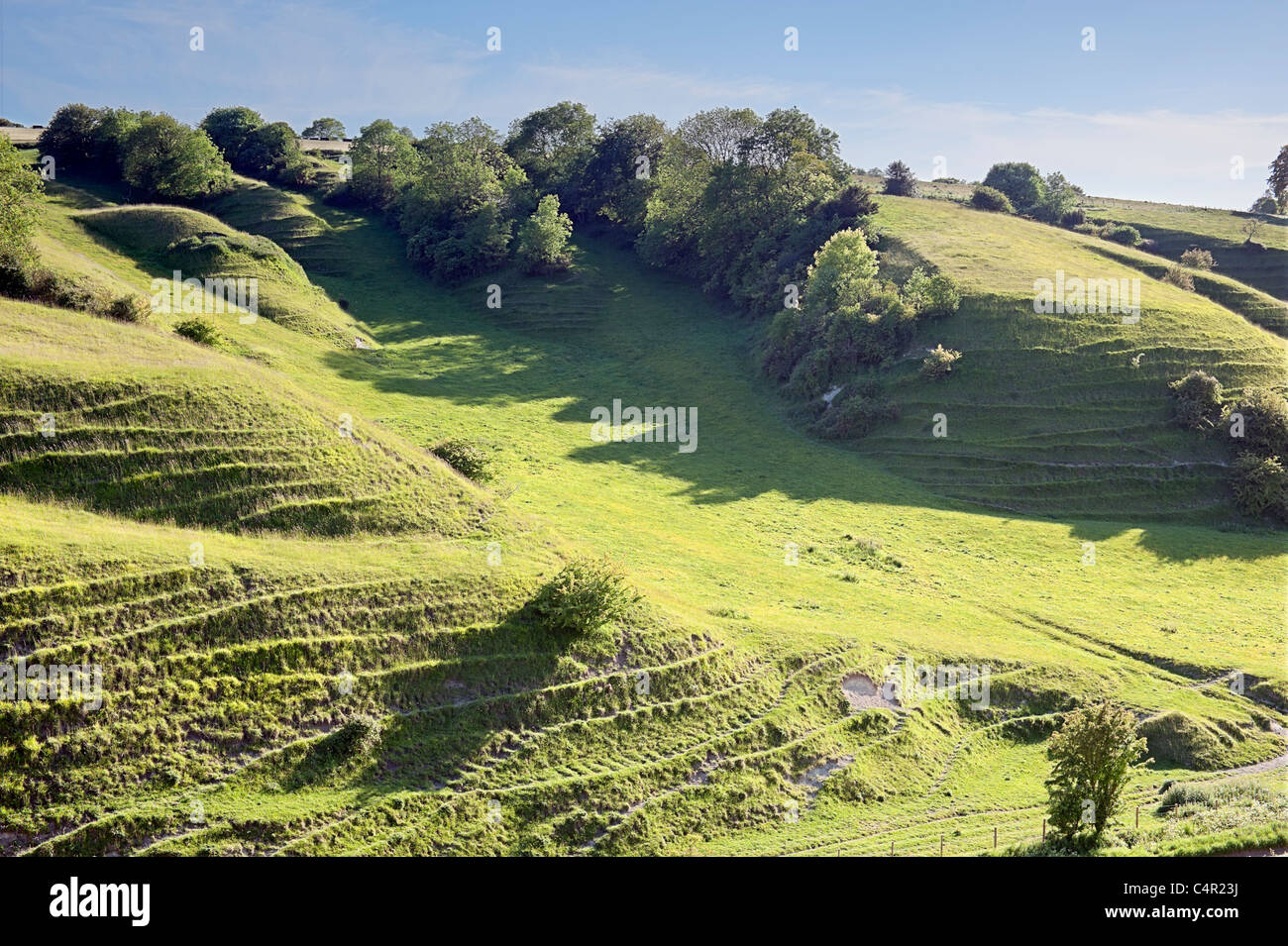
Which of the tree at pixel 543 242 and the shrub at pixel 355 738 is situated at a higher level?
the tree at pixel 543 242

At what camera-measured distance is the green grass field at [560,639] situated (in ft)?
81.4

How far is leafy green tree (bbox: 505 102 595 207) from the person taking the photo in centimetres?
11844

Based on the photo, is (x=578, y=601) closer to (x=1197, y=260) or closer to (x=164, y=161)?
(x=1197, y=260)

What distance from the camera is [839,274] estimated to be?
79.8 metres

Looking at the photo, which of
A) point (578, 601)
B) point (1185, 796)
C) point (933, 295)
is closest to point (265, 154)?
point (933, 295)

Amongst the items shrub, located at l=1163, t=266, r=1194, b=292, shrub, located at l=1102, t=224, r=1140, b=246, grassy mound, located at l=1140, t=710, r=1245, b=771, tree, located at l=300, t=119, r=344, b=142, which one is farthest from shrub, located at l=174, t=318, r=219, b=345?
tree, located at l=300, t=119, r=344, b=142

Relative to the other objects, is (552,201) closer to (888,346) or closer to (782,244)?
(782,244)

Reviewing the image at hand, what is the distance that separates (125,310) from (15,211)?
484 inches

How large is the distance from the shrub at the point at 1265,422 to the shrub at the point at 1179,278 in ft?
87.2

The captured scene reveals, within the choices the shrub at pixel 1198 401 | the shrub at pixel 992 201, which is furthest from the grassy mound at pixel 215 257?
the shrub at pixel 992 201

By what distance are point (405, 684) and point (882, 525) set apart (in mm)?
34416

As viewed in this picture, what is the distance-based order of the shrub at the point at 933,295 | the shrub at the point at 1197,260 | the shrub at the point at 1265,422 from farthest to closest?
the shrub at the point at 1197,260 < the shrub at the point at 933,295 < the shrub at the point at 1265,422

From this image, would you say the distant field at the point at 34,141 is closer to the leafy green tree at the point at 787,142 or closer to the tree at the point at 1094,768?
the leafy green tree at the point at 787,142

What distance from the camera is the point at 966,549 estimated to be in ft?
171
